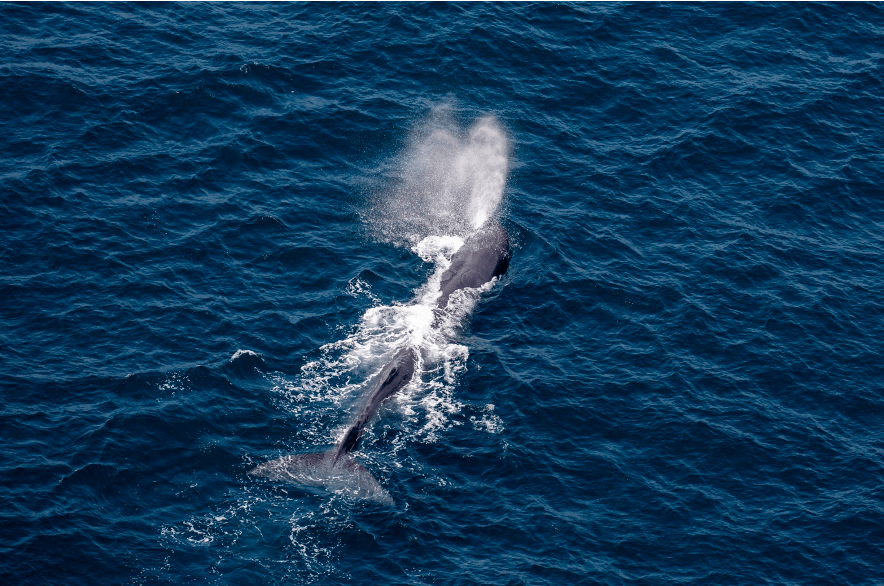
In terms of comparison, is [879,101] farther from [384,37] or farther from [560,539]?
[560,539]

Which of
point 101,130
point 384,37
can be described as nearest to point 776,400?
point 384,37

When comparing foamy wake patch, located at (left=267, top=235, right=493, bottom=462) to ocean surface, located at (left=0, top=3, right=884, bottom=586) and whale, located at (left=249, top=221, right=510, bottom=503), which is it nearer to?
ocean surface, located at (left=0, top=3, right=884, bottom=586)

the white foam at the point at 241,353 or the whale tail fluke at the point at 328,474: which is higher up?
the white foam at the point at 241,353

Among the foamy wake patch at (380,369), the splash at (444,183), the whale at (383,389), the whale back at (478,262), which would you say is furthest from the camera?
the splash at (444,183)

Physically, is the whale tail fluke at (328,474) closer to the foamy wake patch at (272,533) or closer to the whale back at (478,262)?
the foamy wake patch at (272,533)

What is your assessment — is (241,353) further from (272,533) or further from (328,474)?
(272,533)

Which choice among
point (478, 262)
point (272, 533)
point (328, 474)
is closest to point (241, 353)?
point (328, 474)

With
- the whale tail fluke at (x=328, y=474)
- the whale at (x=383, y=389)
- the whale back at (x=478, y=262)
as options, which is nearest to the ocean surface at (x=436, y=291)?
the whale tail fluke at (x=328, y=474)
